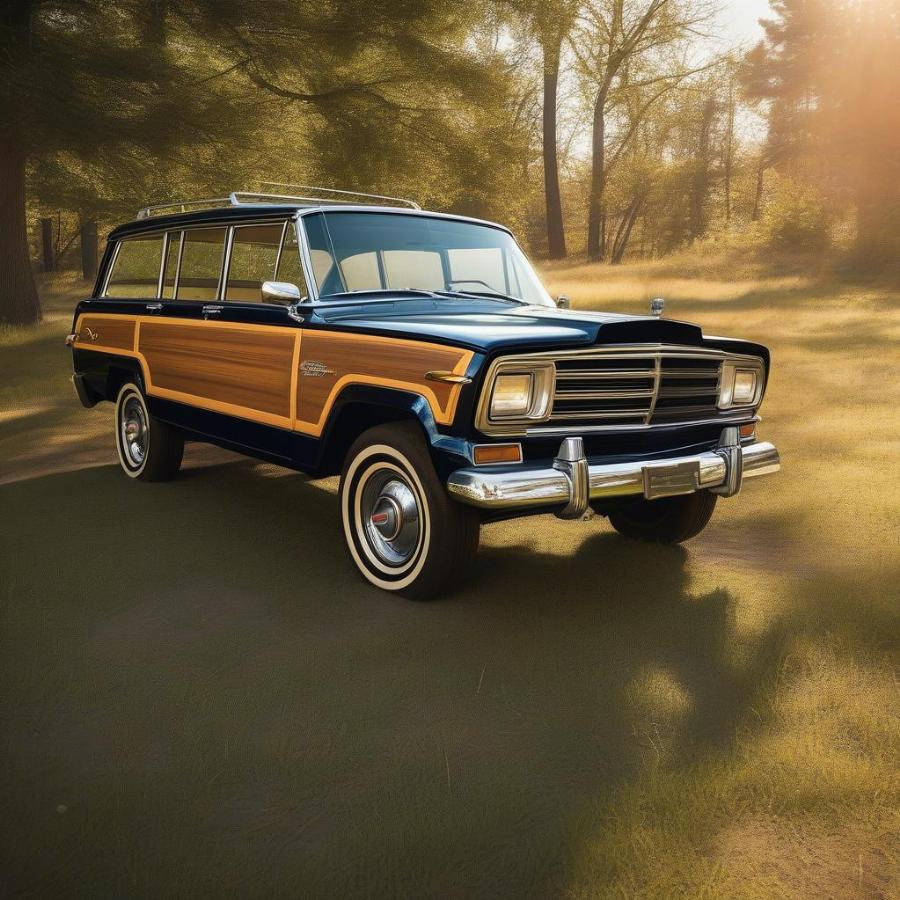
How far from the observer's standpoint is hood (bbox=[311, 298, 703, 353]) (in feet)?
13.6

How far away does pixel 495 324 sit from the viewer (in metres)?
4.52

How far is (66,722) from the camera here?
326 centimetres

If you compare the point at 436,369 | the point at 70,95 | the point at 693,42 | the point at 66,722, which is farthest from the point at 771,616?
the point at 693,42

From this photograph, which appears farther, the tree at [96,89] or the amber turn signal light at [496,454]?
the tree at [96,89]

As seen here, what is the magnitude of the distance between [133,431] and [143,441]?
184 mm

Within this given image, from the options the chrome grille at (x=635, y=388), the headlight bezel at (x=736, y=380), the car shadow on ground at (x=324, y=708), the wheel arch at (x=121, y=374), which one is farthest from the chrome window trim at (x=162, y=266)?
the headlight bezel at (x=736, y=380)

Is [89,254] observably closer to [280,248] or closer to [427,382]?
[280,248]

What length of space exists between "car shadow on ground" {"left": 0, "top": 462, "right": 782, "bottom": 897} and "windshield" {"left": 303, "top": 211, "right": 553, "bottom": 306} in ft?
5.03

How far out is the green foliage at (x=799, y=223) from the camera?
98.4ft

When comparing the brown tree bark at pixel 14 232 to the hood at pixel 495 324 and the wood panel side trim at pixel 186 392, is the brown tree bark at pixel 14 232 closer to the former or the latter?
the wood panel side trim at pixel 186 392

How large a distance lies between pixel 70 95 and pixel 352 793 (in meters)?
13.5

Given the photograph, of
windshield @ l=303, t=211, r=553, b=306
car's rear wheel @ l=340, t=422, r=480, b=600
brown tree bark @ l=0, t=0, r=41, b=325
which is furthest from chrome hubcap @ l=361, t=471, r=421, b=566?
brown tree bark @ l=0, t=0, r=41, b=325

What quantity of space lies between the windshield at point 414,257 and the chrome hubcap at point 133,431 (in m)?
2.63

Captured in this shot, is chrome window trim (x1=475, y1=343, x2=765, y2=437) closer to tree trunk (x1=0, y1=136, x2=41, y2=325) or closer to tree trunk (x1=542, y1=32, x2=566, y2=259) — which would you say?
tree trunk (x1=0, y1=136, x2=41, y2=325)
